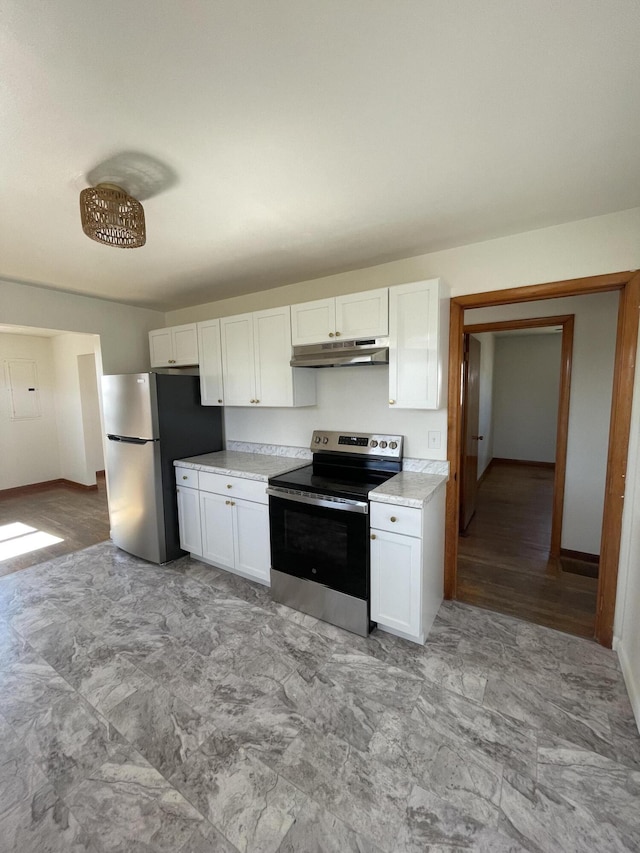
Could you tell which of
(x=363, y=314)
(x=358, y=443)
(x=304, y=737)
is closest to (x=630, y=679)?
(x=304, y=737)

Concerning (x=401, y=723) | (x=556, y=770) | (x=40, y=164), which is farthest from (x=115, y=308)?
(x=556, y=770)

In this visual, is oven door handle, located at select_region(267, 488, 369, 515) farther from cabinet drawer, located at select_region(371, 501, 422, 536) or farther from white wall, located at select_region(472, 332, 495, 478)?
white wall, located at select_region(472, 332, 495, 478)

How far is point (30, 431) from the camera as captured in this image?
563 cm

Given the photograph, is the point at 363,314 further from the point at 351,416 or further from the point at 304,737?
the point at 304,737

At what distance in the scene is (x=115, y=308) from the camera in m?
3.70

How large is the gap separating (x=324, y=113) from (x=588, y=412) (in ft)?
10.2

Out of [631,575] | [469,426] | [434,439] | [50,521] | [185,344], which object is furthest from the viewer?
[50,521]

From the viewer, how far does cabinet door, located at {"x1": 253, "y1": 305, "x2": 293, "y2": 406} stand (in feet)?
9.02

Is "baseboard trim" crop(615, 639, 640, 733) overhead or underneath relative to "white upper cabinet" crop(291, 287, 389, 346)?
underneath

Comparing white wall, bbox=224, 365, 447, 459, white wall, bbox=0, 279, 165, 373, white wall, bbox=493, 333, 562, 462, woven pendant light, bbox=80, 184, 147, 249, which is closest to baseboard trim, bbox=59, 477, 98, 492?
white wall, bbox=0, 279, 165, 373

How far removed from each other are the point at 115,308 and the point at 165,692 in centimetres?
347

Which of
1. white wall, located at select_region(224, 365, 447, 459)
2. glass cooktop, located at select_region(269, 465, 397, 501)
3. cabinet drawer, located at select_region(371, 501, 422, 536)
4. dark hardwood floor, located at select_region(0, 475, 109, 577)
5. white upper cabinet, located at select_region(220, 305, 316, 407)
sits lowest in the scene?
dark hardwood floor, located at select_region(0, 475, 109, 577)

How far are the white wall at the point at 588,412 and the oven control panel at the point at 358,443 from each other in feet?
5.08

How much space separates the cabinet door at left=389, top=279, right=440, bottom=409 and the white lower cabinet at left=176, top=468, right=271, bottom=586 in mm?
1233
